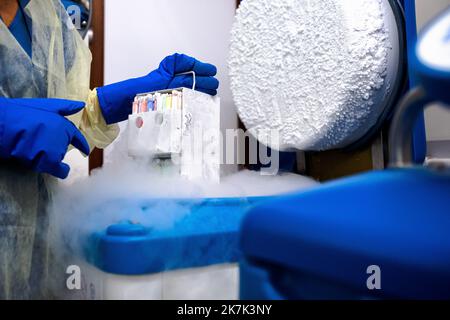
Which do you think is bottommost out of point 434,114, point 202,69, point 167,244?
point 167,244

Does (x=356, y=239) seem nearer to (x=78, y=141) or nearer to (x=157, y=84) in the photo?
(x=78, y=141)

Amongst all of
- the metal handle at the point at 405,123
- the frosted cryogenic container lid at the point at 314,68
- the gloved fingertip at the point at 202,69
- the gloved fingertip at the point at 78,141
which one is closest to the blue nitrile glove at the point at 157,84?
the gloved fingertip at the point at 202,69

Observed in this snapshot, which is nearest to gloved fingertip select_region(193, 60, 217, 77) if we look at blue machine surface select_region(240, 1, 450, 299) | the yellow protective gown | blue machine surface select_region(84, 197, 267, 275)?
the yellow protective gown

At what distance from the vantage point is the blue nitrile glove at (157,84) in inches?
36.0

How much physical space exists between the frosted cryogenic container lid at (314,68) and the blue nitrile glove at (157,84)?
0.34 feet

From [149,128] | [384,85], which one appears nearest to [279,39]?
[384,85]

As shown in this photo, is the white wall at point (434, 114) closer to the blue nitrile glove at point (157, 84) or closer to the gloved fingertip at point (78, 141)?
the blue nitrile glove at point (157, 84)

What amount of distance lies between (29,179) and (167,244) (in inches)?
17.1

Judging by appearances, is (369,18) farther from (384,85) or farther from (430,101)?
(430,101)

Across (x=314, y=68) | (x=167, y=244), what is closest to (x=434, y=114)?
(x=314, y=68)

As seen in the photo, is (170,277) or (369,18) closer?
(170,277)

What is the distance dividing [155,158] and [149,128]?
68 millimetres

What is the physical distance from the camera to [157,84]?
94 centimetres

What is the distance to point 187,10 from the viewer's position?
1.46m
